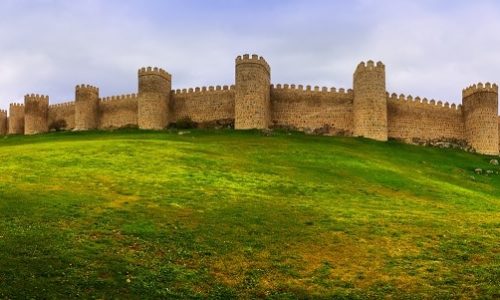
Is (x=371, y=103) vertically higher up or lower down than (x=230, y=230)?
higher up

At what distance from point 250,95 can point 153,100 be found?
11.8m

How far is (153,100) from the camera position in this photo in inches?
2746

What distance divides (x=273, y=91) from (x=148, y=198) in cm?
4286

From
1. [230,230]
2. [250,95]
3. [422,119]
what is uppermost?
[250,95]

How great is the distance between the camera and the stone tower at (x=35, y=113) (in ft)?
264

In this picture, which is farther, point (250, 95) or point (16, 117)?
point (16, 117)

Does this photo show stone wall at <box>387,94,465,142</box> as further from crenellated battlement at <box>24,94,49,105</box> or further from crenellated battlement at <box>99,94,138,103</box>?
crenellated battlement at <box>24,94,49,105</box>

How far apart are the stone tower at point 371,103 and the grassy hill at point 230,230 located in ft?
75.5

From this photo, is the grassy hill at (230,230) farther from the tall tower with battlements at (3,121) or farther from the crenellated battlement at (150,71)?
the tall tower with battlements at (3,121)

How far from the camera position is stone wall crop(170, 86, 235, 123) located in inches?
2753

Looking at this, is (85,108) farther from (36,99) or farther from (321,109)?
(321,109)

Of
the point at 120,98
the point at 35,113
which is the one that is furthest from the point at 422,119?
the point at 35,113

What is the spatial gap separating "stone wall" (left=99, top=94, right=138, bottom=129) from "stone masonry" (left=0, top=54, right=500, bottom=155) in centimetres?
14

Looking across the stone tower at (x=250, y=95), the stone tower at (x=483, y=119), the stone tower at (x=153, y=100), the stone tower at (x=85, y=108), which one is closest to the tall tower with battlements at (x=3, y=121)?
the stone tower at (x=85, y=108)
